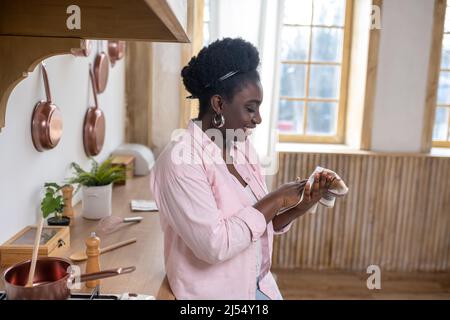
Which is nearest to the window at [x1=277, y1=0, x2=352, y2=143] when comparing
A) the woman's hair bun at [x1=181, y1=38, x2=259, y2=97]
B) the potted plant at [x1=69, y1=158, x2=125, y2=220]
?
the potted plant at [x1=69, y1=158, x2=125, y2=220]

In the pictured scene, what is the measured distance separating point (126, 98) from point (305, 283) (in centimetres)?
175

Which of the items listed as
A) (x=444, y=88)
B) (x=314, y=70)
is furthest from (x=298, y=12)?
(x=444, y=88)

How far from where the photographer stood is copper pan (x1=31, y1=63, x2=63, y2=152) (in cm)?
159

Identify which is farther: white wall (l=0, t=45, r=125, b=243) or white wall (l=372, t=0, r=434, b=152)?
white wall (l=372, t=0, r=434, b=152)

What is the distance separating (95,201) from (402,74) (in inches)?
87.6

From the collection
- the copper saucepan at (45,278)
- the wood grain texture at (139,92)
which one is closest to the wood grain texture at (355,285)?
the wood grain texture at (139,92)

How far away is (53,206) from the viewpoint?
4.95 ft

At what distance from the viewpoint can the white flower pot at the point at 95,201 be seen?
6.08 feet

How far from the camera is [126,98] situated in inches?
120

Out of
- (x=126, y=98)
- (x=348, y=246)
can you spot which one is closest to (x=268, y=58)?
(x=126, y=98)

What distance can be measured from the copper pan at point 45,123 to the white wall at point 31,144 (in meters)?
0.02

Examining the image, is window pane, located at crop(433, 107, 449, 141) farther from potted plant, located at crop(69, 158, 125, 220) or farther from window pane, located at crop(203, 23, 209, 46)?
potted plant, located at crop(69, 158, 125, 220)

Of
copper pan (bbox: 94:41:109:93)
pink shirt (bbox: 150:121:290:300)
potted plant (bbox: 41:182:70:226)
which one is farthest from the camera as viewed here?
copper pan (bbox: 94:41:109:93)

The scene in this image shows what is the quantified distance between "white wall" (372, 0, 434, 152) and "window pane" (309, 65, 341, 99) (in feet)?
1.14
